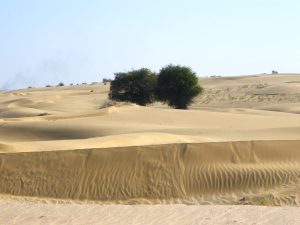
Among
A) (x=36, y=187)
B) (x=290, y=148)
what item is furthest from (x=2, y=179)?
(x=290, y=148)

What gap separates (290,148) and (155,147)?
3913 mm

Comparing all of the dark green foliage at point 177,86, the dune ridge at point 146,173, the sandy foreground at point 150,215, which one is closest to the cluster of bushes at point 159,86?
the dark green foliage at point 177,86

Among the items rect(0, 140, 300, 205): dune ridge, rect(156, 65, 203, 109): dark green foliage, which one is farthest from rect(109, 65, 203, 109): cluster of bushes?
rect(0, 140, 300, 205): dune ridge

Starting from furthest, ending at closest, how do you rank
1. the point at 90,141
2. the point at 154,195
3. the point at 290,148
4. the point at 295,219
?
the point at 90,141
the point at 290,148
the point at 154,195
the point at 295,219

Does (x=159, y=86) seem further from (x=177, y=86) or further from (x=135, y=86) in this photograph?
(x=135, y=86)

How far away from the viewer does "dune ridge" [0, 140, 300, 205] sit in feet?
50.2

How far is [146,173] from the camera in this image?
15.9m

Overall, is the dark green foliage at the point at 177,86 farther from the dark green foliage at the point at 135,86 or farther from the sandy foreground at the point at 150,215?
the sandy foreground at the point at 150,215

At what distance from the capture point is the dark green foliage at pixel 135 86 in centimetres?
4638

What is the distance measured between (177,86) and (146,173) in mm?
29394

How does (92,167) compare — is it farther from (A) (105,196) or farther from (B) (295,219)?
(B) (295,219)

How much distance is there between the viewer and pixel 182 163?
16453 millimetres

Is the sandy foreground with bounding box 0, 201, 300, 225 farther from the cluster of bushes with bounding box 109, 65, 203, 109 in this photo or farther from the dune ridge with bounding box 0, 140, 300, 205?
the cluster of bushes with bounding box 109, 65, 203, 109

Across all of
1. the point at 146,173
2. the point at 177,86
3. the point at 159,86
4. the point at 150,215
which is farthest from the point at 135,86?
the point at 150,215
